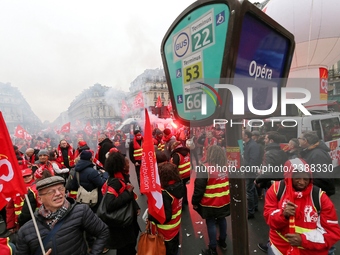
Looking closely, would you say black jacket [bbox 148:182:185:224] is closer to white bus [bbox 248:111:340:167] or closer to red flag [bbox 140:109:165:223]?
red flag [bbox 140:109:165:223]

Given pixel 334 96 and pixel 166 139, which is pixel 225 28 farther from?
pixel 334 96

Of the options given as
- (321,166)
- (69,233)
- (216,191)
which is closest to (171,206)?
(216,191)

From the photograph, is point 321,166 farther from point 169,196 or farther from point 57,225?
point 57,225

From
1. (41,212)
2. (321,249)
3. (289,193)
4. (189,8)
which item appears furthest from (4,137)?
(321,249)

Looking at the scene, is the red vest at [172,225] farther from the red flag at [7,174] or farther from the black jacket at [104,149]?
the black jacket at [104,149]

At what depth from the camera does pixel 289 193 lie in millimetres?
1963

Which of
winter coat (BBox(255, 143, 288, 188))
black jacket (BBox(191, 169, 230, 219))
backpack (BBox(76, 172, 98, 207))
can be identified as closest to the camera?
black jacket (BBox(191, 169, 230, 219))

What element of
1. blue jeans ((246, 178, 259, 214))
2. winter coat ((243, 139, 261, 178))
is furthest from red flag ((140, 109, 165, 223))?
winter coat ((243, 139, 261, 178))

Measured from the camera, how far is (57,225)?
1959 mm

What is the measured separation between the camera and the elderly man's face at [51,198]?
2.01 m

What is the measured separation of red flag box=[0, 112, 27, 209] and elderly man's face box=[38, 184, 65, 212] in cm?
16

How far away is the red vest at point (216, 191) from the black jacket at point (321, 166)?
50.6 inches

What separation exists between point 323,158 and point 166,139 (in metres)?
5.19

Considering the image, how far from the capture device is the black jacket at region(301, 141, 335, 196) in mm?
2992
